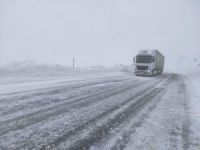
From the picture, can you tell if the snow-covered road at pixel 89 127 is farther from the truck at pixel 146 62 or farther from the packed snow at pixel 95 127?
the truck at pixel 146 62

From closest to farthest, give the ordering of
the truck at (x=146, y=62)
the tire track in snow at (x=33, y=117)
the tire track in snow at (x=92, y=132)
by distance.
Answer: the tire track in snow at (x=92, y=132), the tire track in snow at (x=33, y=117), the truck at (x=146, y=62)

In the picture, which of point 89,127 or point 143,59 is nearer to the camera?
point 89,127

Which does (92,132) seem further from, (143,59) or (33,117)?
(143,59)

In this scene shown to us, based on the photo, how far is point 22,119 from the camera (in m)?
4.61

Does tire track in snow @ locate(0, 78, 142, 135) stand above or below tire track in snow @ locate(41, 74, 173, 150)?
above

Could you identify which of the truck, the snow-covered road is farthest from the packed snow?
the truck

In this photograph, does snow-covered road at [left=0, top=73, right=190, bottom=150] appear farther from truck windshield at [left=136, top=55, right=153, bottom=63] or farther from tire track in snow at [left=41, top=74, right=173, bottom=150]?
truck windshield at [left=136, top=55, right=153, bottom=63]

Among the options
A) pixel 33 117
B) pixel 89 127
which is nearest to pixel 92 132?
pixel 89 127

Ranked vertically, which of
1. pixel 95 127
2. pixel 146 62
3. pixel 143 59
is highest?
pixel 143 59

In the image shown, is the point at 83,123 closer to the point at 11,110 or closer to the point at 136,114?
the point at 136,114

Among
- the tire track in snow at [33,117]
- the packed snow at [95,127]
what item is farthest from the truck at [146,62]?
the tire track in snow at [33,117]

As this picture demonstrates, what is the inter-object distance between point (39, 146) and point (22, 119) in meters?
1.70

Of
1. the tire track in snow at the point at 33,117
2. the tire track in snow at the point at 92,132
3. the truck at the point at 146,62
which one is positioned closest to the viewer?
the tire track in snow at the point at 92,132

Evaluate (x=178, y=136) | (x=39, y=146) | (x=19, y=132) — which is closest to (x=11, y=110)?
(x=19, y=132)
